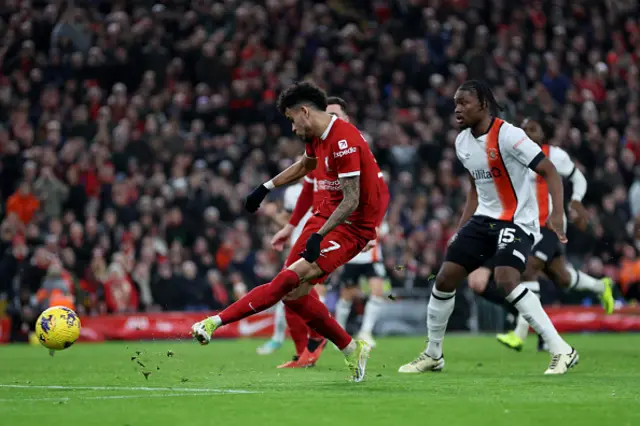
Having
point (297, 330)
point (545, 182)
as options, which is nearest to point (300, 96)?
point (297, 330)

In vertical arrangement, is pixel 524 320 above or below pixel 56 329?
below

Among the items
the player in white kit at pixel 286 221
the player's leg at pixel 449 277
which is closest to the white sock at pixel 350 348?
the player's leg at pixel 449 277

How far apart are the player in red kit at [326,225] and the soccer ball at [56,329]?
1.91 metres

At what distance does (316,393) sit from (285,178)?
2482mm

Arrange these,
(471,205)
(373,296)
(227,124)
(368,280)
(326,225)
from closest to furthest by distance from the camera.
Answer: (326,225) < (471,205) < (368,280) < (373,296) < (227,124)

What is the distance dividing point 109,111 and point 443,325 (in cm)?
1288

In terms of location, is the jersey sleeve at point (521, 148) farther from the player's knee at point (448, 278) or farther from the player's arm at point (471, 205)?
the player's knee at point (448, 278)

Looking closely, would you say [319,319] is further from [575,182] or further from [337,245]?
[575,182]

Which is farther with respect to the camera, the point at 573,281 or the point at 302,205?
the point at 573,281

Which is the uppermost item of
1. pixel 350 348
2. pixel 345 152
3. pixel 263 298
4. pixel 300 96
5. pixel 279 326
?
pixel 300 96

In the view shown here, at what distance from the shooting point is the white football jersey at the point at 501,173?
32.5 feet

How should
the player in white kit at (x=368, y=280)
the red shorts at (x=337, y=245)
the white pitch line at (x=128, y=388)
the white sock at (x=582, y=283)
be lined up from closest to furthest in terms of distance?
1. the white pitch line at (x=128, y=388)
2. the red shorts at (x=337, y=245)
3. the white sock at (x=582, y=283)
4. the player in white kit at (x=368, y=280)

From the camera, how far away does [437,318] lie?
10305 millimetres

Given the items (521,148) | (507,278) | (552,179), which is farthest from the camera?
(507,278)
